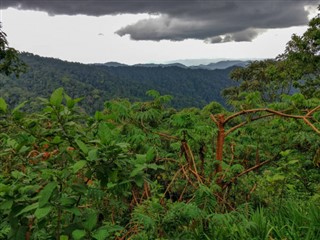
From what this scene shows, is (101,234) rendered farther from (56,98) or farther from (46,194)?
(56,98)

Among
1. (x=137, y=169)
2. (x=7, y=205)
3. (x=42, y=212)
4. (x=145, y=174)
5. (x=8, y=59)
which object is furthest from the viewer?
(x=8, y=59)

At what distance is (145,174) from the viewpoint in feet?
8.02

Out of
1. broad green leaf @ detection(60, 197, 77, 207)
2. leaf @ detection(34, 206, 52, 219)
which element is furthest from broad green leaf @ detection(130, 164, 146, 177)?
leaf @ detection(34, 206, 52, 219)

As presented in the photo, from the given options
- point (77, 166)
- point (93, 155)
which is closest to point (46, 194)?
point (77, 166)

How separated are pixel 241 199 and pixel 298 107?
1.34 meters

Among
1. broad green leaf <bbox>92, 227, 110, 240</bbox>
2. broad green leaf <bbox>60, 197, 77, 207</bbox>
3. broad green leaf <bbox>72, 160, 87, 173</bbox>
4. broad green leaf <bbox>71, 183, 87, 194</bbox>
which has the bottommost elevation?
broad green leaf <bbox>92, 227, 110, 240</bbox>

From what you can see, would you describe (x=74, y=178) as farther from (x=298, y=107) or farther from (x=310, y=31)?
(x=310, y=31)

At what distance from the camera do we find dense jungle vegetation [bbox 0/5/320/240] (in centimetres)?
218

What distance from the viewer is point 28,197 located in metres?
2.22

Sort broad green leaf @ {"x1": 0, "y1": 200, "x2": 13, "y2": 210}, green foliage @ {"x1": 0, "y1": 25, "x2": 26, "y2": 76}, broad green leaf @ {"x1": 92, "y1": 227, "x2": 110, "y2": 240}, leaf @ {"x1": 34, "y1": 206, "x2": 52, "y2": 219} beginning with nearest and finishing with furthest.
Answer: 1. leaf @ {"x1": 34, "y1": 206, "x2": 52, "y2": 219}
2. broad green leaf @ {"x1": 0, "y1": 200, "x2": 13, "y2": 210}
3. broad green leaf @ {"x1": 92, "y1": 227, "x2": 110, "y2": 240}
4. green foliage @ {"x1": 0, "y1": 25, "x2": 26, "y2": 76}

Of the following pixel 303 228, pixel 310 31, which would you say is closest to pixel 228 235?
pixel 303 228

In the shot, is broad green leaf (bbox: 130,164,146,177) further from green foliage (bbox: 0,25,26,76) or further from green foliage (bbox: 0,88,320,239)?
green foliage (bbox: 0,25,26,76)

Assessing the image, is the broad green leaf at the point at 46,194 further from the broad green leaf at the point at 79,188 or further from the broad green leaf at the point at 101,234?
the broad green leaf at the point at 101,234

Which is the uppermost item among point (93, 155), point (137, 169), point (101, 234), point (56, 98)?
point (56, 98)
